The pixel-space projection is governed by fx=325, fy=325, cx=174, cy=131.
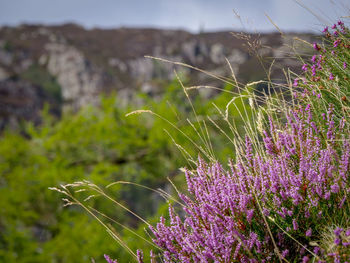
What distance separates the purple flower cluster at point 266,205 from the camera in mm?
1552

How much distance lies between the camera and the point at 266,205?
1.71 metres

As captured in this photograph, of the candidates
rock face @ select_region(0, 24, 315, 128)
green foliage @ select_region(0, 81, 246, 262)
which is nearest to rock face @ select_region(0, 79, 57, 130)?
rock face @ select_region(0, 24, 315, 128)

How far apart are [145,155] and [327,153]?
15.5 meters

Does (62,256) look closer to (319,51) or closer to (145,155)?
(145,155)

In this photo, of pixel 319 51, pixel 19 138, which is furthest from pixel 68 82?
pixel 319 51

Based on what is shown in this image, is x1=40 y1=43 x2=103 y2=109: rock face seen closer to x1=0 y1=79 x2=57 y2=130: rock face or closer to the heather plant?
x1=0 y1=79 x2=57 y2=130: rock face

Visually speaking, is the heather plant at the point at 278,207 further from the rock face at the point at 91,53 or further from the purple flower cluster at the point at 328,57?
the rock face at the point at 91,53

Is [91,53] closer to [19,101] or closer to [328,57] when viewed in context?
[19,101]

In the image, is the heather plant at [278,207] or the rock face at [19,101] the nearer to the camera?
the heather plant at [278,207]

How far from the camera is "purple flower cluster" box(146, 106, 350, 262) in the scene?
1552 mm

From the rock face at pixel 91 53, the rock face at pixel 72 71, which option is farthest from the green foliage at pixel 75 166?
the rock face at pixel 72 71

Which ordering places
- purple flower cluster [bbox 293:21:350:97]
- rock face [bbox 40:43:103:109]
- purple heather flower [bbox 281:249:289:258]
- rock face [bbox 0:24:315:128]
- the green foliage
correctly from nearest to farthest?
purple heather flower [bbox 281:249:289:258]
purple flower cluster [bbox 293:21:350:97]
the green foliage
rock face [bbox 0:24:315:128]
rock face [bbox 40:43:103:109]

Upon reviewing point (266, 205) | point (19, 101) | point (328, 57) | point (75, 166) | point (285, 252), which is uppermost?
point (328, 57)

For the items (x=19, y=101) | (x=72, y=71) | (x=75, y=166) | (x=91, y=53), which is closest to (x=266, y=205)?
(x=75, y=166)
